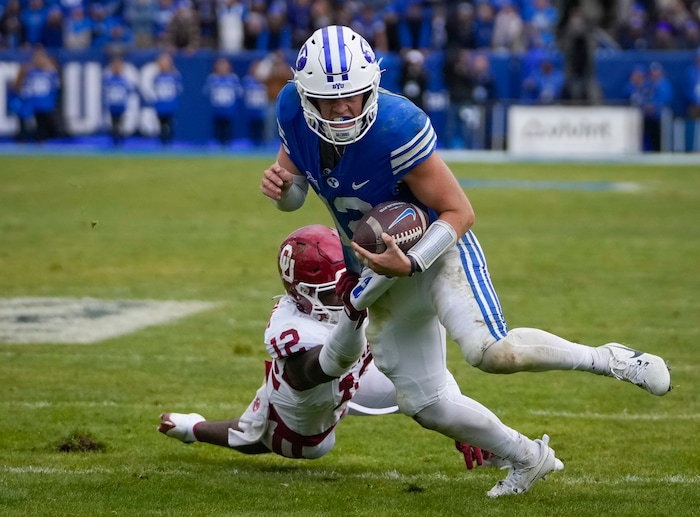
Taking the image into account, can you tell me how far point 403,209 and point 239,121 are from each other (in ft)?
67.2

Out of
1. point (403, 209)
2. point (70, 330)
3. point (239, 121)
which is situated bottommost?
point (239, 121)


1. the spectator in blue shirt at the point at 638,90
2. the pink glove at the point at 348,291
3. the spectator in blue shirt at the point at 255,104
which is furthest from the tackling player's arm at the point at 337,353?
the spectator in blue shirt at the point at 255,104

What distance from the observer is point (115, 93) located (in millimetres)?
22906

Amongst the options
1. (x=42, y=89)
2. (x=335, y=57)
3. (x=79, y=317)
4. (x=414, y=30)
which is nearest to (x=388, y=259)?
(x=335, y=57)

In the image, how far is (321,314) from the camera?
4.63 m

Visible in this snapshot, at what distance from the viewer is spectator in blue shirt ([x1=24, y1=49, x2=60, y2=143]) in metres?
22.8

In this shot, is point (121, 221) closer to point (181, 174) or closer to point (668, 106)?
point (181, 174)

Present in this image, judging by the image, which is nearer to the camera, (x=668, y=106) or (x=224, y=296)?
(x=224, y=296)

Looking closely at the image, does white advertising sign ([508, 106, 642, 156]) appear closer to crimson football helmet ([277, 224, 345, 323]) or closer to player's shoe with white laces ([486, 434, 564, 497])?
crimson football helmet ([277, 224, 345, 323])

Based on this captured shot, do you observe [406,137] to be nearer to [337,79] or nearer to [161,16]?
[337,79]

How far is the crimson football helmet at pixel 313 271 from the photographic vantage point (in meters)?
4.57

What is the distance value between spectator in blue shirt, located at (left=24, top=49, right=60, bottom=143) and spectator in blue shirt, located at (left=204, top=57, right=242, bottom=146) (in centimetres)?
294

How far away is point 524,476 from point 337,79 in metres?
1.51

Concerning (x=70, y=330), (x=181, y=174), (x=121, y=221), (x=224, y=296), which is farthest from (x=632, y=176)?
(x=70, y=330)
